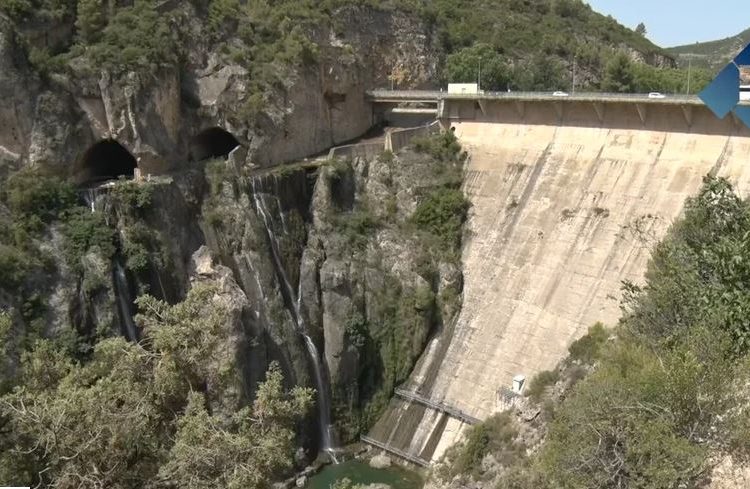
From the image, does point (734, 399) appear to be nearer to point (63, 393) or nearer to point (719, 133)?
point (63, 393)

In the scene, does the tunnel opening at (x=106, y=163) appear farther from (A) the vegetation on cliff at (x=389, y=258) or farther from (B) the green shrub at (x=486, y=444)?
(B) the green shrub at (x=486, y=444)

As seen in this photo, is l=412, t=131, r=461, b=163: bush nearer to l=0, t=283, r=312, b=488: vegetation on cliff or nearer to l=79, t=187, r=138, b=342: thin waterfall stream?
l=79, t=187, r=138, b=342: thin waterfall stream

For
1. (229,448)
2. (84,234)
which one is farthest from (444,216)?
(229,448)

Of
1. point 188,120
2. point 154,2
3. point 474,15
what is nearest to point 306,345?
point 188,120

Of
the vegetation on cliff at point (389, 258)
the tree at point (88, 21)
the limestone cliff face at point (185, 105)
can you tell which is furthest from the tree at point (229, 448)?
the tree at point (88, 21)

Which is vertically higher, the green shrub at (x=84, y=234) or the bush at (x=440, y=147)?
the bush at (x=440, y=147)
